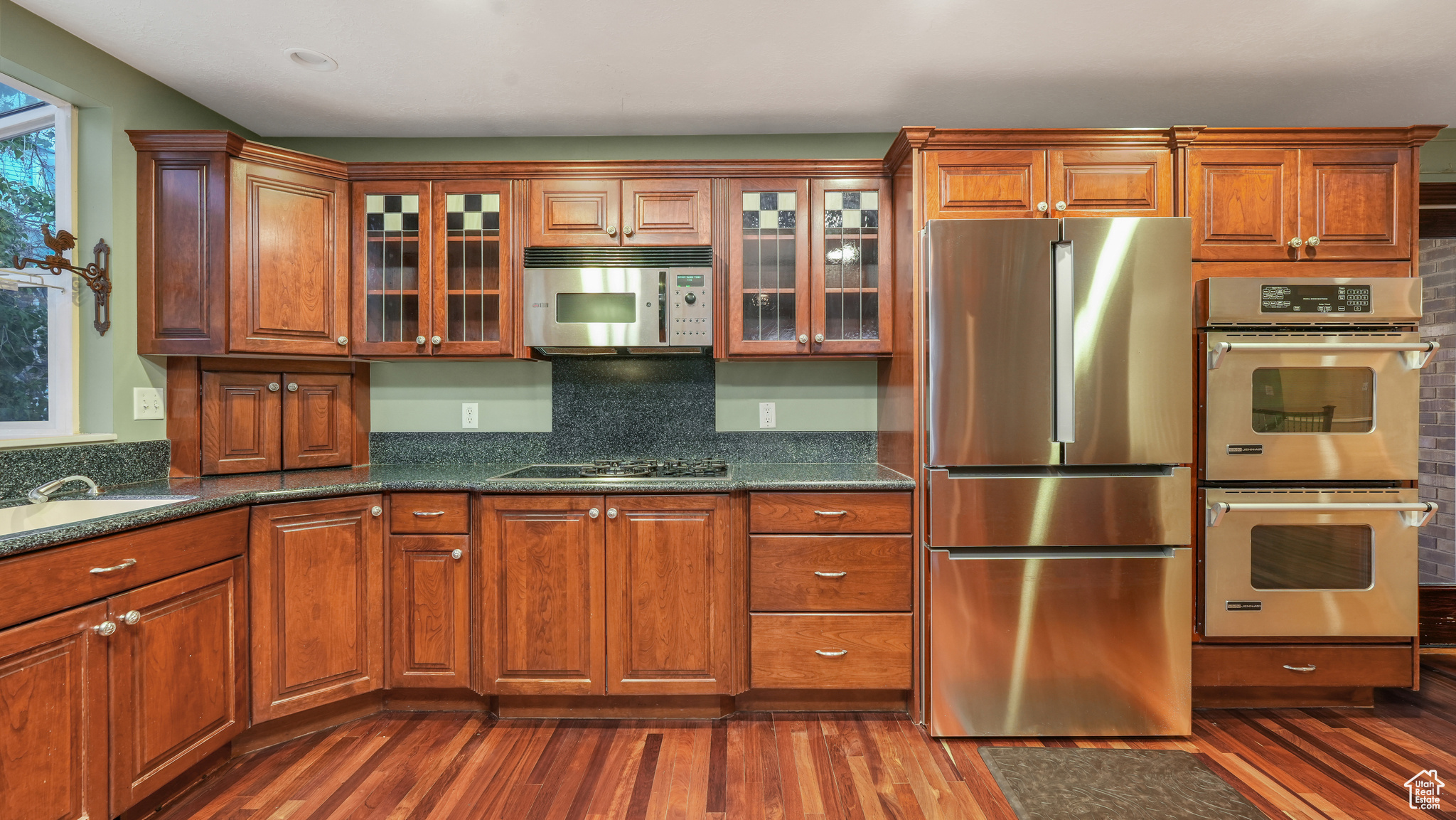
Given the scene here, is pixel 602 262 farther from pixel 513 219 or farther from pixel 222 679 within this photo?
pixel 222 679

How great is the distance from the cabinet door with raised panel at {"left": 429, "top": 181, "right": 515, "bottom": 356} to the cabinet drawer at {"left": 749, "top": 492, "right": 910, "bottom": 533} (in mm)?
1235

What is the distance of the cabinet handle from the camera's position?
1.54 meters

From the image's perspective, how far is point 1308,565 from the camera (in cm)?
222

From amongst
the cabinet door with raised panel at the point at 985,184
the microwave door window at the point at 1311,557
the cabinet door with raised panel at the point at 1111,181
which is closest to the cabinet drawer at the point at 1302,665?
the microwave door window at the point at 1311,557

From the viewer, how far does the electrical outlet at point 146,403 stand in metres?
2.28

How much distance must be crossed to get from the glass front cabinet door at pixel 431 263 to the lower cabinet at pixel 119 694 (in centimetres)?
105

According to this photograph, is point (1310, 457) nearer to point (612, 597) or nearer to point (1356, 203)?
point (1356, 203)

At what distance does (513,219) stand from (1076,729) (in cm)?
280

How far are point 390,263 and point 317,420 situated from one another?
76 cm

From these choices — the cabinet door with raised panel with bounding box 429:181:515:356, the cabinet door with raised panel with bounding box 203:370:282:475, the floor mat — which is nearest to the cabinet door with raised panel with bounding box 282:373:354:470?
the cabinet door with raised panel with bounding box 203:370:282:475

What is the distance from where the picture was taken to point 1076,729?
2.12m

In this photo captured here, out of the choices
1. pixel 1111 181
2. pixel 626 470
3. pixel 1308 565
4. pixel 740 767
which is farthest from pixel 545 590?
pixel 1308 565

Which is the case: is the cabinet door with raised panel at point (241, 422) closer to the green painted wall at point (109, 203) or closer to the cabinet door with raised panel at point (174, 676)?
the green painted wall at point (109, 203)

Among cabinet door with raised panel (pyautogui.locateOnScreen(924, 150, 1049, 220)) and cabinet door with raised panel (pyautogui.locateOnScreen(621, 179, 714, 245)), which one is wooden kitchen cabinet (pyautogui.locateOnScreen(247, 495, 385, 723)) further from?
cabinet door with raised panel (pyautogui.locateOnScreen(924, 150, 1049, 220))
